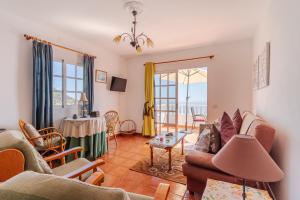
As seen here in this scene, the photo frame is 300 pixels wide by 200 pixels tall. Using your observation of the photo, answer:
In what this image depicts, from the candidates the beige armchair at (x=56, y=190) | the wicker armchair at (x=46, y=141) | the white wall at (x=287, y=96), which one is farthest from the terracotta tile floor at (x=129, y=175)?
the beige armchair at (x=56, y=190)

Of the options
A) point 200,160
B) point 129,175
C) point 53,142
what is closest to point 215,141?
point 200,160

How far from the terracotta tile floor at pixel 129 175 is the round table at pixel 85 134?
1.04 feet

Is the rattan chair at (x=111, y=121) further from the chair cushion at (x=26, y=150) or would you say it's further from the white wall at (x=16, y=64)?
the chair cushion at (x=26, y=150)

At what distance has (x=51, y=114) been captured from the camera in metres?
2.98

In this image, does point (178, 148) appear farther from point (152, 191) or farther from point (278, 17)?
point (278, 17)

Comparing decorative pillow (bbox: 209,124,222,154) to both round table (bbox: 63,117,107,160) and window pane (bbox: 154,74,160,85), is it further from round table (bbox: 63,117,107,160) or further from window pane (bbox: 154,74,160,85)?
window pane (bbox: 154,74,160,85)

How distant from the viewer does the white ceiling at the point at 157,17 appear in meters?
2.24

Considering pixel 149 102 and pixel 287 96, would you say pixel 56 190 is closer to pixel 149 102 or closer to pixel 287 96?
pixel 287 96

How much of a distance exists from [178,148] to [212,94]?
5.18 feet

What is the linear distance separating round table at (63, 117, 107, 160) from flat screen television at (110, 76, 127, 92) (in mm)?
1612

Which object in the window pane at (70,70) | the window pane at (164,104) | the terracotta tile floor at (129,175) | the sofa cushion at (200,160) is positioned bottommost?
the terracotta tile floor at (129,175)

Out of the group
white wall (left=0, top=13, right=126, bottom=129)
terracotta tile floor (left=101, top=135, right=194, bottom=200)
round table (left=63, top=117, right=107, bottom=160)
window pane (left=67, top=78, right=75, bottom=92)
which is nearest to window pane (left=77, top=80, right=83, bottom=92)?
window pane (left=67, top=78, right=75, bottom=92)

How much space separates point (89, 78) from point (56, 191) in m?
3.51

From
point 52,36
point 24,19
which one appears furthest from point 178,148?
point 24,19
